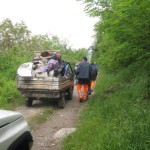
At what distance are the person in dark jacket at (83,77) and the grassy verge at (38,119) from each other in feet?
8.60

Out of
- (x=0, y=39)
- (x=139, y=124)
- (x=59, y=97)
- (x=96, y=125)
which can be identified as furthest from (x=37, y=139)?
(x=0, y=39)

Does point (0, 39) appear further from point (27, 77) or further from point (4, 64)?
point (27, 77)

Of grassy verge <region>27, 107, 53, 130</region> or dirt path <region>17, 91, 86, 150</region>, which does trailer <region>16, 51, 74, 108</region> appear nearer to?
dirt path <region>17, 91, 86, 150</region>

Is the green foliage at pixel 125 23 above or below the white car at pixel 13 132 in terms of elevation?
above

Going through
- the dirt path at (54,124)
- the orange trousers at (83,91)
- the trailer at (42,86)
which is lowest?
the dirt path at (54,124)

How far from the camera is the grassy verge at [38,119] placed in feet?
30.7

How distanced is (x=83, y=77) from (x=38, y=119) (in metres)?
4.06

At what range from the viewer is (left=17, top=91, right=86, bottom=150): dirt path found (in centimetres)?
750

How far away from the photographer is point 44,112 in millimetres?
11180

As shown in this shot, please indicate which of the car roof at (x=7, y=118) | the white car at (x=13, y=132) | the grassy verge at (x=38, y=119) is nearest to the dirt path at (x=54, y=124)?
the grassy verge at (x=38, y=119)

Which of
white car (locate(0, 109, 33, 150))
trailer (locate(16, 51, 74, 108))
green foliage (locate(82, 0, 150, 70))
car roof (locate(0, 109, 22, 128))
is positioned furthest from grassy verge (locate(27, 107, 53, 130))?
car roof (locate(0, 109, 22, 128))

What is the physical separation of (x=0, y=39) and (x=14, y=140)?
140ft

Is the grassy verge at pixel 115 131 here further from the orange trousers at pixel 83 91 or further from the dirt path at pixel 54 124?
the orange trousers at pixel 83 91

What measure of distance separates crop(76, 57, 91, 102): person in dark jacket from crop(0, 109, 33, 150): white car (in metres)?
9.57
